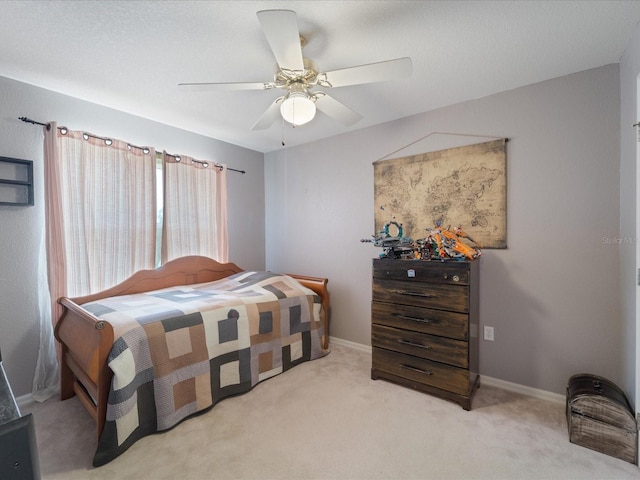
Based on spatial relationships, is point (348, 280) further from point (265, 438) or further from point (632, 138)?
point (632, 138)

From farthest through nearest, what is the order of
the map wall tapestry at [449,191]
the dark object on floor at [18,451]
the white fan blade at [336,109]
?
the map wall tapestry at [449,191], the white fan blade at [336,109], the dark object on floor at [18,451]

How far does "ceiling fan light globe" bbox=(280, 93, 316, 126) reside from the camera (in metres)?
1.68

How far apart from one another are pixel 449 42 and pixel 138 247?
2.93 meters

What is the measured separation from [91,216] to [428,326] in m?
2.84

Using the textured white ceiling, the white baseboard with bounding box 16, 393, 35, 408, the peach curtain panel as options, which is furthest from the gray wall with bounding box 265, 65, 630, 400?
the white baseboard with bounding box 16, 393, 35, 408

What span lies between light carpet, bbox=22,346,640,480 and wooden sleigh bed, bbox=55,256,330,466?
14cm

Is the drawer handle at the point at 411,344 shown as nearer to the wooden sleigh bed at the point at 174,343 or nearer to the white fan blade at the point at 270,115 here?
the wooden sleigh bed at the point at 174,343

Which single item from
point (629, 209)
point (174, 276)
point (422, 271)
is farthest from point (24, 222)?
point (629, 209)

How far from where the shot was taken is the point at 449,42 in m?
1.73

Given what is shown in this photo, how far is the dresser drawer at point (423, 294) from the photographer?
2061mm

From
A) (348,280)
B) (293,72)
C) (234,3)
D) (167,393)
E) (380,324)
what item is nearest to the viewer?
(234,3)

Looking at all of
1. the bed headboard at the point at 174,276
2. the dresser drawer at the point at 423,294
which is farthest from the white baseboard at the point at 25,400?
the dresser drawer at the point at 423,294

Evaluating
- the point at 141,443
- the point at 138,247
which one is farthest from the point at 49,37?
the point at 141,443

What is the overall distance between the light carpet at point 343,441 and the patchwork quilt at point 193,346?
126 mm
